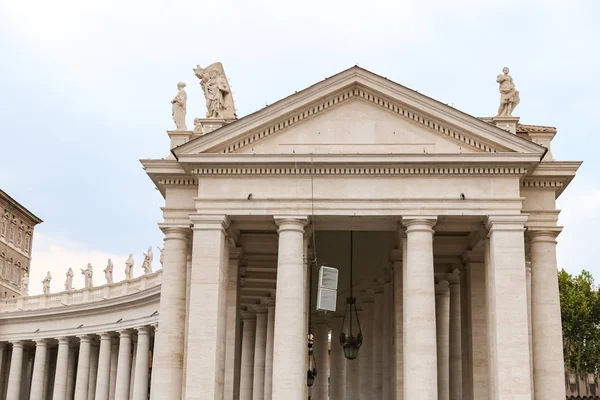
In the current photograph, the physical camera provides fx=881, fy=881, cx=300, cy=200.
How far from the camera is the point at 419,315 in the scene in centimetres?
4125

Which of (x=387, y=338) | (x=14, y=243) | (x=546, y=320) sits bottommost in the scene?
(x=387, y=338)

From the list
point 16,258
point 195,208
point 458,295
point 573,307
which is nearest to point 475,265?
point 458,295

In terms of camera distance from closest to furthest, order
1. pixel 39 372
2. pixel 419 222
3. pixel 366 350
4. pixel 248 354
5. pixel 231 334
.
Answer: pixel 419 222
pixel 231 334
pixel 366 350
pixel 248 354
pixel 39 372

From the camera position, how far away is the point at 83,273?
99.3m

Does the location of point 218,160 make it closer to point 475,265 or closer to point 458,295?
point 475,265

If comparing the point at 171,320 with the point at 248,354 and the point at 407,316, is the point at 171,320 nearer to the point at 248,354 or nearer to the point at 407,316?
the point at 407,316

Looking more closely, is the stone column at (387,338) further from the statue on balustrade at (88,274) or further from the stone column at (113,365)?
the statue on balustrade at (88,274)

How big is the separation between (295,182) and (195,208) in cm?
551

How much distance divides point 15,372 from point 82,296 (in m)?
14.4

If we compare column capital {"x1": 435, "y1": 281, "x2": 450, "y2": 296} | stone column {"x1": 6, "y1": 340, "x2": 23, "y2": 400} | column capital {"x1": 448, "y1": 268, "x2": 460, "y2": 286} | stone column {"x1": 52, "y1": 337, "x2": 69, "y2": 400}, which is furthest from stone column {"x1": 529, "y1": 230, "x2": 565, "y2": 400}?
stone column {"x1": 6, "y1": 340, "x2": 23, "y2": 400}

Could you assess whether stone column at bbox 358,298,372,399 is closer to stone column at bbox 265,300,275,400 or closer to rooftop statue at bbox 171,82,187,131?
stone column at bbox 265,300,275,400

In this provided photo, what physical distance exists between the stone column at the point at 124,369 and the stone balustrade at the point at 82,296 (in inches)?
183

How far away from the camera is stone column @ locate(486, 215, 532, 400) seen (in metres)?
40.1

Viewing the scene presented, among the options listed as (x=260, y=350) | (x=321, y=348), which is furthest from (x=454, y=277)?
(x=260, y=350)
